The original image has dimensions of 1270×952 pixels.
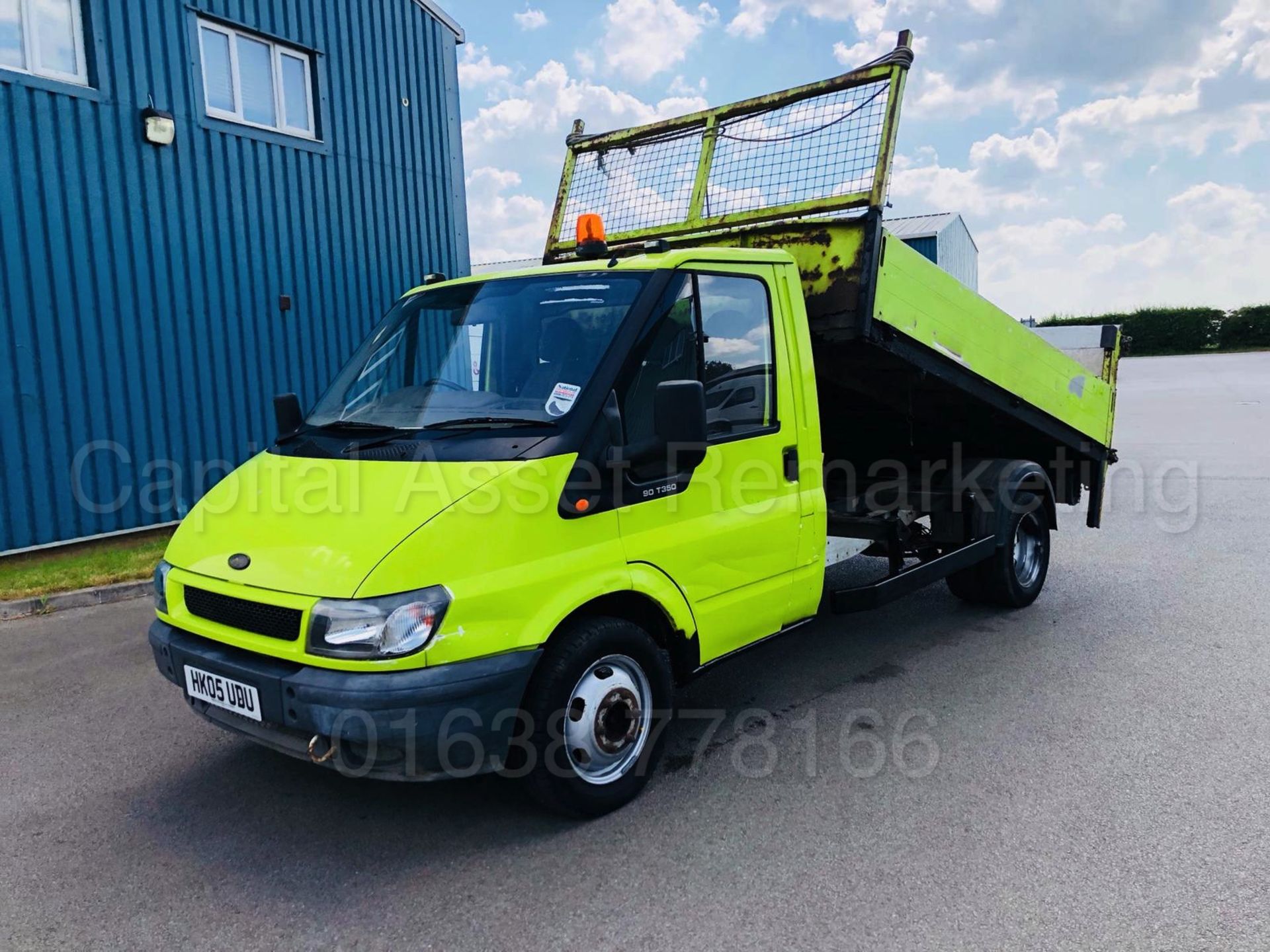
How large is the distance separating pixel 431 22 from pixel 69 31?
475 centimetres

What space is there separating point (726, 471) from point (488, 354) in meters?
1.12

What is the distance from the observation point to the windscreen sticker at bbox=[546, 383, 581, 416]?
3514mm

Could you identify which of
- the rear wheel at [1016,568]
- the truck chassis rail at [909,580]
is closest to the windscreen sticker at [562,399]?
the truck chassis rail at [909,580]

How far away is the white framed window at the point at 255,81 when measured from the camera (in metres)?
9.45

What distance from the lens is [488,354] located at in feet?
12.8

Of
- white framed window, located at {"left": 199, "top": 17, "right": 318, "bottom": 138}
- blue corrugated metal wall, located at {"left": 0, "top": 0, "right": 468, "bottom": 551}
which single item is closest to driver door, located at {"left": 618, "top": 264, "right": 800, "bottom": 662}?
blue corrugated metal wall, located at {"left": 0, "top": 0, "right": 468, "bottom": 551}

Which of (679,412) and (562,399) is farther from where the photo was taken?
(562,399)

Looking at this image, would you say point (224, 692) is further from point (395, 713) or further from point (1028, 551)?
point (1028, 551)

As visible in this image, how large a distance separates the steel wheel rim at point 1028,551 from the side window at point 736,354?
2.94m

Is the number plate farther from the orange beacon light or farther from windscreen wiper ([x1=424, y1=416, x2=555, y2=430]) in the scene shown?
the orange beacon light

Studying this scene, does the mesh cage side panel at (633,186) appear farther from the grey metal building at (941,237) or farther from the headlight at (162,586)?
the grey metal building at (941,237)

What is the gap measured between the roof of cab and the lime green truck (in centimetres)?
2

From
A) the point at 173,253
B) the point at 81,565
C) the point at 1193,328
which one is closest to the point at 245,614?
the point at 81,565

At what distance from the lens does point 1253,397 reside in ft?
70.1
